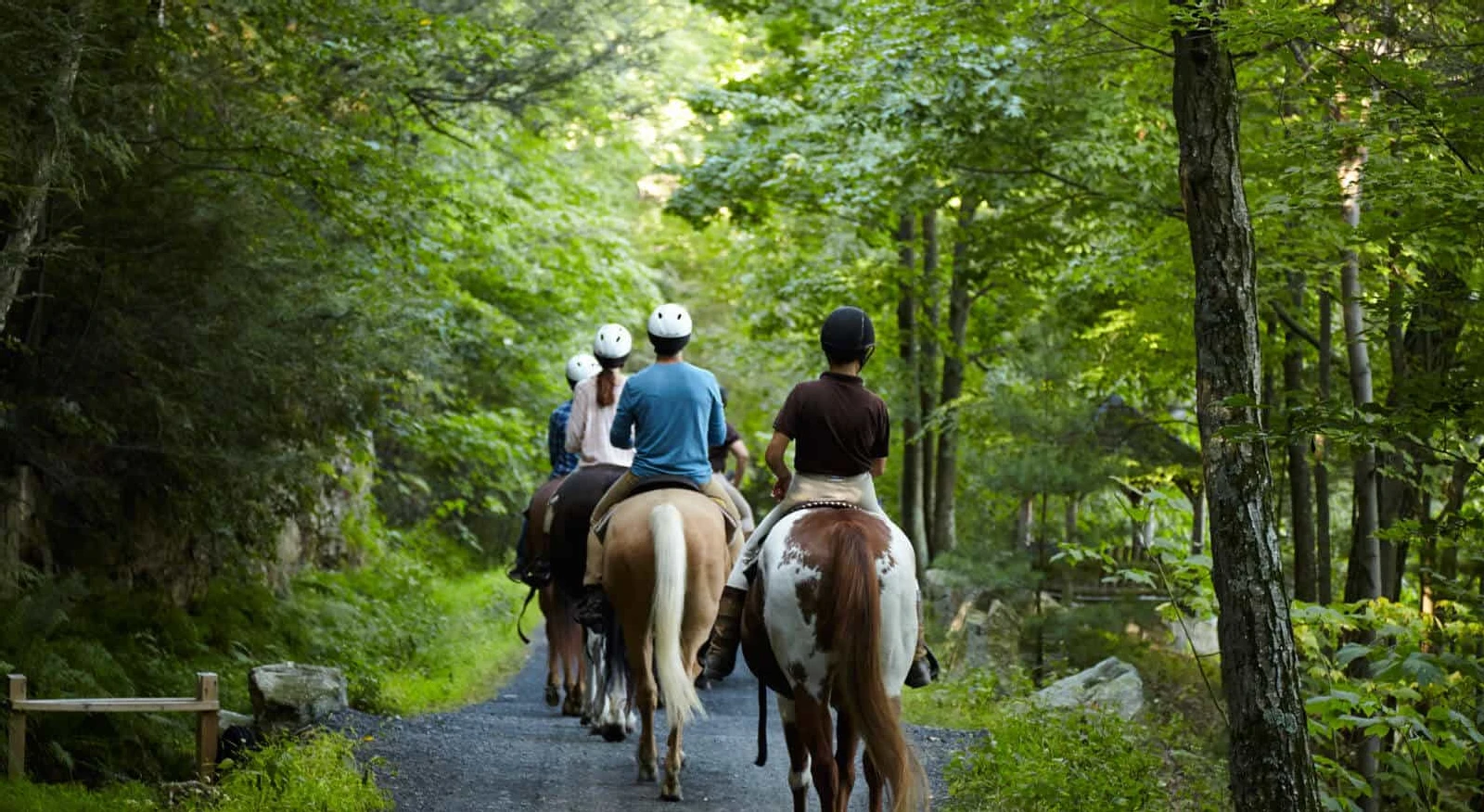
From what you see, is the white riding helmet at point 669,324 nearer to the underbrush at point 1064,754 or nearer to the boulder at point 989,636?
the underbrush at point 1064,754

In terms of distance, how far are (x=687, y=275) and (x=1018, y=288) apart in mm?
17731

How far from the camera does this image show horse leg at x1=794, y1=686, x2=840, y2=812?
656 cm

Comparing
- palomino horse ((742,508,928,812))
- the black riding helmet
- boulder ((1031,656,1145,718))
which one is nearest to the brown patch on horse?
palomino horse ((742,508,928,812))

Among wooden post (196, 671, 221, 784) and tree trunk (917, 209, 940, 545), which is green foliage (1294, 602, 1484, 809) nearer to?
wooden post (196, 671, 221, 784)

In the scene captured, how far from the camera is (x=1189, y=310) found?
12.5 m

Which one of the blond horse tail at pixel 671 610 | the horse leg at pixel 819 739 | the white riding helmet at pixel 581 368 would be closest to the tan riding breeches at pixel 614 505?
A: the blond horse tail at pixel 671 610

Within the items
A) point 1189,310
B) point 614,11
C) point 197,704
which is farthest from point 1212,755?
point 614,11

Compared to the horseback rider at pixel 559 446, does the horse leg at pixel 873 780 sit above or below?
below

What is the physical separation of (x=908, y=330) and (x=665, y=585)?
13.5 m

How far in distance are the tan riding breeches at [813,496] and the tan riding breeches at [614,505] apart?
1.96 meters

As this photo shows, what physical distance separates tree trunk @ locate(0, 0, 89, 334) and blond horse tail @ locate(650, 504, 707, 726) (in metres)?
3.82

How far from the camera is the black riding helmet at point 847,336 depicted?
708 cm

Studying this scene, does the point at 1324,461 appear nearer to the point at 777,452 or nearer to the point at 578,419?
the point at 578,419

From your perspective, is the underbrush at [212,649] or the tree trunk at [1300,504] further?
the tree trunk at [1300,504]
